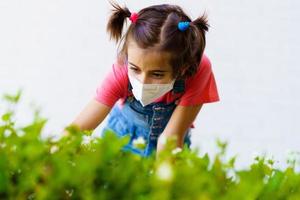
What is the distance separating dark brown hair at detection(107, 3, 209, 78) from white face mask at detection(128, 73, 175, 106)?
0.05m

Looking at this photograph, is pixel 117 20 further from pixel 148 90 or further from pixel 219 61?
pixel 219 61

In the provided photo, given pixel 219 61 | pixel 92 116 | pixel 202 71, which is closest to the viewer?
pixel 92 116

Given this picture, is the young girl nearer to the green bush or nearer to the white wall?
the green bush

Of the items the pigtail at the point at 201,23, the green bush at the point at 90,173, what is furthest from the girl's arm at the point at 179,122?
the green bush at the point at 90,173

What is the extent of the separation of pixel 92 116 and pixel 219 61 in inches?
65.4

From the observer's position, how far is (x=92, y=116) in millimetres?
1852

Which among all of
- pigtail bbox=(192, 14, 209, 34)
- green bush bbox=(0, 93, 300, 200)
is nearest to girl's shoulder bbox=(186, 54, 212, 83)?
pigtail bbox=(192, 14, 209, 34)

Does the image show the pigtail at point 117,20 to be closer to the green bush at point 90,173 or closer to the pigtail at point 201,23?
the pigtail at point 201,23

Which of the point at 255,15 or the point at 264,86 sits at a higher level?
the point at 255,15

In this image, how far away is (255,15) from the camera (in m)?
3.39

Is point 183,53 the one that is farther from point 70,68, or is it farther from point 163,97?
point 70,68

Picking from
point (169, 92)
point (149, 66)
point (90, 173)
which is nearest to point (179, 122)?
point (169, 92)

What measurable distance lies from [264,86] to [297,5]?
468 mm

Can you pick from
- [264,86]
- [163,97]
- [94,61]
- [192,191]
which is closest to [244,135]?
[264,86]
